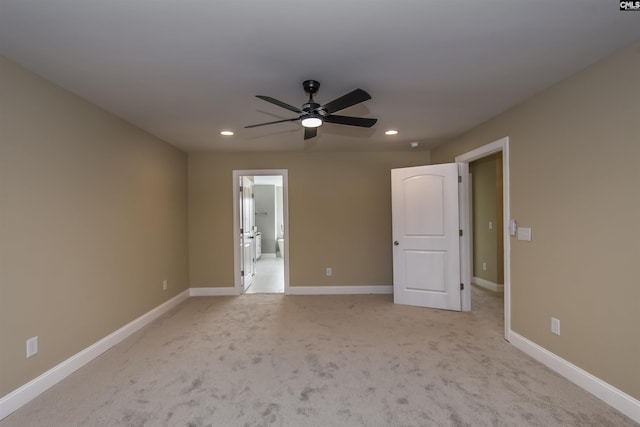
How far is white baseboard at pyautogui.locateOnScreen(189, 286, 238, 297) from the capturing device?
4.68m

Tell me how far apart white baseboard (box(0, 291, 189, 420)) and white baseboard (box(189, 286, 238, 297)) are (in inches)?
42.3

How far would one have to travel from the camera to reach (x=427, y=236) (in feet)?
13.1

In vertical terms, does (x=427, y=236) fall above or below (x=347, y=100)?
below

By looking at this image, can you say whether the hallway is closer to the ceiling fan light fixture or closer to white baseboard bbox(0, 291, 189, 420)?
A: white baseboard bbox(0, 291, 189, 420)

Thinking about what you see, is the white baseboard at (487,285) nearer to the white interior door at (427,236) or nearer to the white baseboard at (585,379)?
the white interior door at (427,236)

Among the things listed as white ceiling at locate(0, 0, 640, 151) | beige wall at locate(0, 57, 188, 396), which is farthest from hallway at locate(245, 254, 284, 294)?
white ceiling at locate(0, 0, 640, 151)

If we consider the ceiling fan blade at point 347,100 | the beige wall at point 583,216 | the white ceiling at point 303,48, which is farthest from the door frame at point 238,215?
the beige wall at point 583,216

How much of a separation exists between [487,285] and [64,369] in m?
5.48

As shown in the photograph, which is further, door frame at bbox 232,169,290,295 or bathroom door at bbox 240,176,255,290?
bathroom door at bbox 240,176,255,290

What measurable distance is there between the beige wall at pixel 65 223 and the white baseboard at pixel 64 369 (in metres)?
0.05

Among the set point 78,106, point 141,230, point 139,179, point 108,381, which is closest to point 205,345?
point 108,381

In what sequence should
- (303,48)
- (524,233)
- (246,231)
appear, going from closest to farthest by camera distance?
1. (303,48)
2. (524,233)
3. (246,231)

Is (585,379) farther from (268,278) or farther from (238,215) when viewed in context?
(268,278)

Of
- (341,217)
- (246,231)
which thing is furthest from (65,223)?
(341,217)
